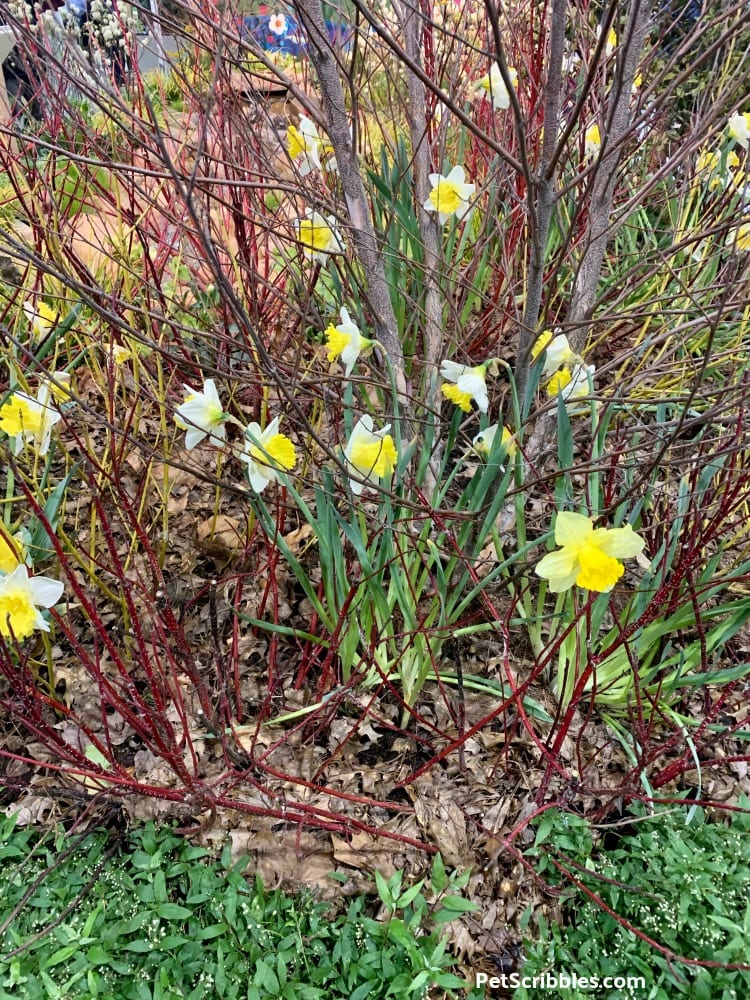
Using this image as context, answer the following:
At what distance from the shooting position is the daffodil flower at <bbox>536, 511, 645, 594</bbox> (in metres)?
1.16

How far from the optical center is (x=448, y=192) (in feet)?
5.53

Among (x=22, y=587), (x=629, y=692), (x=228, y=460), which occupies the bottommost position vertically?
(x=629, y=692)

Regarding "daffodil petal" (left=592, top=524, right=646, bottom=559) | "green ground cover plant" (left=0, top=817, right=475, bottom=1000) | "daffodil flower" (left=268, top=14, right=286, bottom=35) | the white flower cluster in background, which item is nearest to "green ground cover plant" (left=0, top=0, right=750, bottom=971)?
"daffodil petal" (left=592, top=524, right=646, bottom=559)

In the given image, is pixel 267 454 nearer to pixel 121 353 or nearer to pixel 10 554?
pixel 10 554

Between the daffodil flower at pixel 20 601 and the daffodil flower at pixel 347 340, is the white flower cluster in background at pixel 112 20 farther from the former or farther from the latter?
the daffodil flower at pixel 20 601

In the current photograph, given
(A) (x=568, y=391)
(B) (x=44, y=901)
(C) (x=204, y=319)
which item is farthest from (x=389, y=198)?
(B) (x=44, y=901)

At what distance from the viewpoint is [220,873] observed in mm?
1338

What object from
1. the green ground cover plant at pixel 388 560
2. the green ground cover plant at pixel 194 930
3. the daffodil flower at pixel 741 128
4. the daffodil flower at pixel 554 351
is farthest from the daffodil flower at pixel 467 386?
the daffodil flower at pixel 741 128

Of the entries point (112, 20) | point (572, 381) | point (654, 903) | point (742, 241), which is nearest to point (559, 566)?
point (572, 381)

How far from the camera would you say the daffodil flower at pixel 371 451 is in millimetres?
1373

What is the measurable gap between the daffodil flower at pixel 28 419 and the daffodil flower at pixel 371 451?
63 cm

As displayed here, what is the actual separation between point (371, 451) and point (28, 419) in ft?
2.49

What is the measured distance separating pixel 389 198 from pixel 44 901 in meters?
2.02

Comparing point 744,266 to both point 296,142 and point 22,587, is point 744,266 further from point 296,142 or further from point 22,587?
point 22,587
